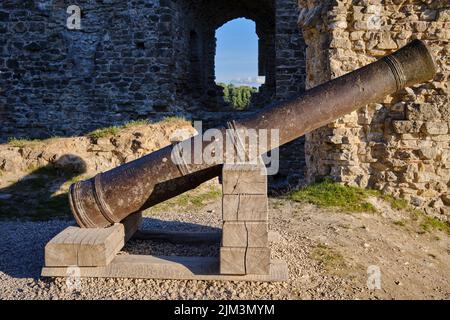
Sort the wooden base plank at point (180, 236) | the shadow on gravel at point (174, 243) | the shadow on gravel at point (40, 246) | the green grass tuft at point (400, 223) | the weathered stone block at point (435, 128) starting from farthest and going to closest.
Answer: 1. the weathered stone block at point (435, 128)
2. the green grass tuft at point (400, 223)
3. the wooden base plank at point (180, 236)
4. the shadow on gravel at point (174, 243)
5. the shadow on gravel at point (40, 246)

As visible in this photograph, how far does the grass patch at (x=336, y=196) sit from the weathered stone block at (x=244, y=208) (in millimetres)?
2565

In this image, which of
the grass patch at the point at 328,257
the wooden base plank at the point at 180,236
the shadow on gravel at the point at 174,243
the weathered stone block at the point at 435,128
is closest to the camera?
the grass patch at the point at 328,257

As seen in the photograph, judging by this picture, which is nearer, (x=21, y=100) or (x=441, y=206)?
(x=441, y=206)

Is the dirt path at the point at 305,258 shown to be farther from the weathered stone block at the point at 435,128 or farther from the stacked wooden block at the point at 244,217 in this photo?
the weathered stone block at the point at 435,128

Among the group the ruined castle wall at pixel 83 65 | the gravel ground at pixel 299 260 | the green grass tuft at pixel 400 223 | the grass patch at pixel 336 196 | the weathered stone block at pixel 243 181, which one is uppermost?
the ruined castle wall at pixel 83 65

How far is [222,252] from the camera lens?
3.65 meters

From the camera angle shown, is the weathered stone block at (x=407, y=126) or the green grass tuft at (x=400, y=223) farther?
the weathered stone block at (x=407, y=126)

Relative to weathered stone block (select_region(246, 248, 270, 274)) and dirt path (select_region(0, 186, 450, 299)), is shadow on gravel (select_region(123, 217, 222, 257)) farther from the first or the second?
weathered stone block (select_region(246, 248, 270, 274))

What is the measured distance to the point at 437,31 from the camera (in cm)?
605

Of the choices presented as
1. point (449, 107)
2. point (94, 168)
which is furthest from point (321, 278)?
point (94, 168)

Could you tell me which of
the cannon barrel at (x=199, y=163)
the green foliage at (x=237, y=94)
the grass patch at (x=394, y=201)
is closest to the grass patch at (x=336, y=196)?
the grass patch at (x=394, y=201)

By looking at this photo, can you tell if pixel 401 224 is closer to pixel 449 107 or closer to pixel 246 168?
pixel 449 107

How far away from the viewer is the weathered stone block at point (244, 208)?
11.9 ft

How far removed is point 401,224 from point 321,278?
2132 millimetres
